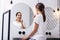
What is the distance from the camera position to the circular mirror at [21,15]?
192 centimetres

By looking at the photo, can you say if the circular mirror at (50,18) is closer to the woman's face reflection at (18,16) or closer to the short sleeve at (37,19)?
the short sleeve at (37,19)

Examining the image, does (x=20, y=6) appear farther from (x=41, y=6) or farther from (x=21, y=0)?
(x=41, y=6)

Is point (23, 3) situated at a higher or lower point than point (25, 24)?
higher

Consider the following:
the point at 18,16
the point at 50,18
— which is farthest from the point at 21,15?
the point at 50,18

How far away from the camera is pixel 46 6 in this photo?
194 centimetres

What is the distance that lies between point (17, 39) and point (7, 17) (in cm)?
36

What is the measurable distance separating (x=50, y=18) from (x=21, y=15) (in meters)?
0.43

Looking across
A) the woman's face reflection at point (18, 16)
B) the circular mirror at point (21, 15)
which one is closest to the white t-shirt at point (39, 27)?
the circular mirror at point (21, 15)

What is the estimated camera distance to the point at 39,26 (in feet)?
5.97

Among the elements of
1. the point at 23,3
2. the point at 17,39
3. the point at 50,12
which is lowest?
the point at 17,39

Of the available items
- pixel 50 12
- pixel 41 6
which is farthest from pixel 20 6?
pixel 50 12

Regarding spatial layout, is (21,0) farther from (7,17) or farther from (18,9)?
(7,17)

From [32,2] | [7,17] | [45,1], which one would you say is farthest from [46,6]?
[7,17]

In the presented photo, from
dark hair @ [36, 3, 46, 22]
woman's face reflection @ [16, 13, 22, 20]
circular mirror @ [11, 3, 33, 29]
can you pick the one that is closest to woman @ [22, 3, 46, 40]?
dark hair @ [36, 3, 46, 22]
